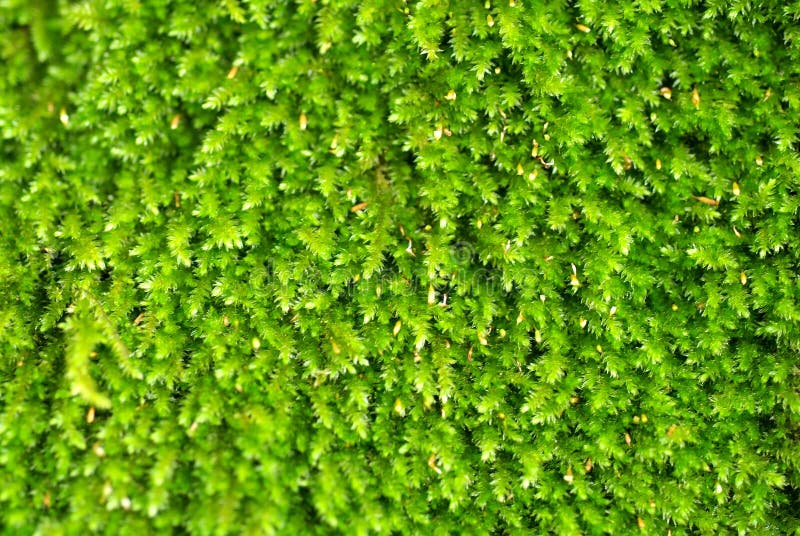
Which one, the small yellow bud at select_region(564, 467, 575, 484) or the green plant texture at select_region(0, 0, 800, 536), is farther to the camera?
the small yellow bud at select_region(564, 467, 575, 484)

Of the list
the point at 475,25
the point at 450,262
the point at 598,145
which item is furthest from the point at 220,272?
the point at 598,145

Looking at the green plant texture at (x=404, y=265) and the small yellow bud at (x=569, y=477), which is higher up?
the green plant texture at (x=404, y=265)

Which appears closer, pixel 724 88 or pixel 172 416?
pixel 172 416

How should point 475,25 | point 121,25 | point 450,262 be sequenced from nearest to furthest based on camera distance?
point 121,25, point 475,25, point 450,262

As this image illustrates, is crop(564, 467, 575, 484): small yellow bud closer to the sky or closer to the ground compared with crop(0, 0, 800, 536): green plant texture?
closer to the ground

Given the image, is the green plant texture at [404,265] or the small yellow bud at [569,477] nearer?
the green plant texture at [404,265]

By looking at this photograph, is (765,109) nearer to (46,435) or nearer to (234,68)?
(234,68)

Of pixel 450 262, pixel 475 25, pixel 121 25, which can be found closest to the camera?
pixel 121 25

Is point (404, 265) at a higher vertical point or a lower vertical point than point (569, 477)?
higher
